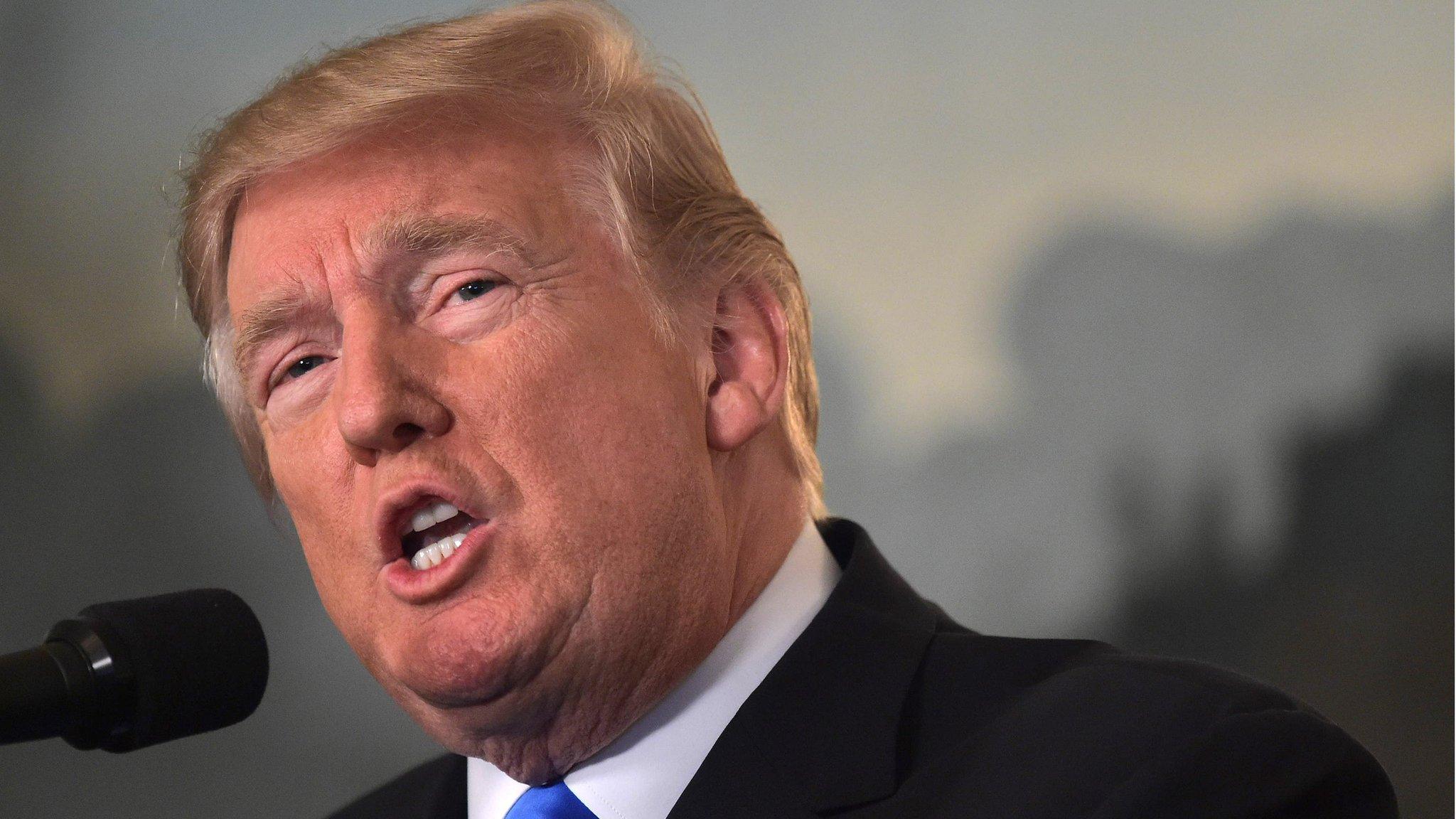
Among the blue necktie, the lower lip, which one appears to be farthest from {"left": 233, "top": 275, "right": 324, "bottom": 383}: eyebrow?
the blue necktie

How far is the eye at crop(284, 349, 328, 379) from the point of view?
5.71ft

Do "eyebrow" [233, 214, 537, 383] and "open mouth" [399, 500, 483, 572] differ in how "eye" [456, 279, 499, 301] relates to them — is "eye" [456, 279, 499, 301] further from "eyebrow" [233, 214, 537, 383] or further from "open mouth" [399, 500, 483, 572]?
"open mouth" [399, 500, 483, 572]

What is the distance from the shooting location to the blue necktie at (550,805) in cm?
172

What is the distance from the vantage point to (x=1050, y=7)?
237 centimetres

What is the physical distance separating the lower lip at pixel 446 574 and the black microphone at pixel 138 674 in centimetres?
22

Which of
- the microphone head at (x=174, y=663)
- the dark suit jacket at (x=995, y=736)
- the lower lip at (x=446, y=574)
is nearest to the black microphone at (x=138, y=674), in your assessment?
the microphone head at (x=174, y=663)

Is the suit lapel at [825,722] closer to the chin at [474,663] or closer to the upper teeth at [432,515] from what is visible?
the chin at [474,663]

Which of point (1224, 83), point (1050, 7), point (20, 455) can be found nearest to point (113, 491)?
point (20, 455)

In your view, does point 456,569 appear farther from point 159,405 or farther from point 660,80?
point 159,405

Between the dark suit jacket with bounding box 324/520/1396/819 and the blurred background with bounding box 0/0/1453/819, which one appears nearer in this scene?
the dark suit jacket with bounding box 324/520/1396/819

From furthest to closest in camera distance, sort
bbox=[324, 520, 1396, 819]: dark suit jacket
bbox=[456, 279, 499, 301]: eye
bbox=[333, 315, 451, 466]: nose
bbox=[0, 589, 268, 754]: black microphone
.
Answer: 1. bbox=[456, 279, 499, 301]: eye
2. bbox=[333, 315, 451, 466]: nose
3. bbox=[324, 520, 1396, 819]: dark suit jacket
4. bbox=[0, 589, 268, 754]: black microphone

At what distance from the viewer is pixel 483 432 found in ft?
5.16

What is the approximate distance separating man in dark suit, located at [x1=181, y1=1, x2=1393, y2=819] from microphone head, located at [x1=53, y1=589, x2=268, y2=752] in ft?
0.84

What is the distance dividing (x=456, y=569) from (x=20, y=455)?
159 centimetres
